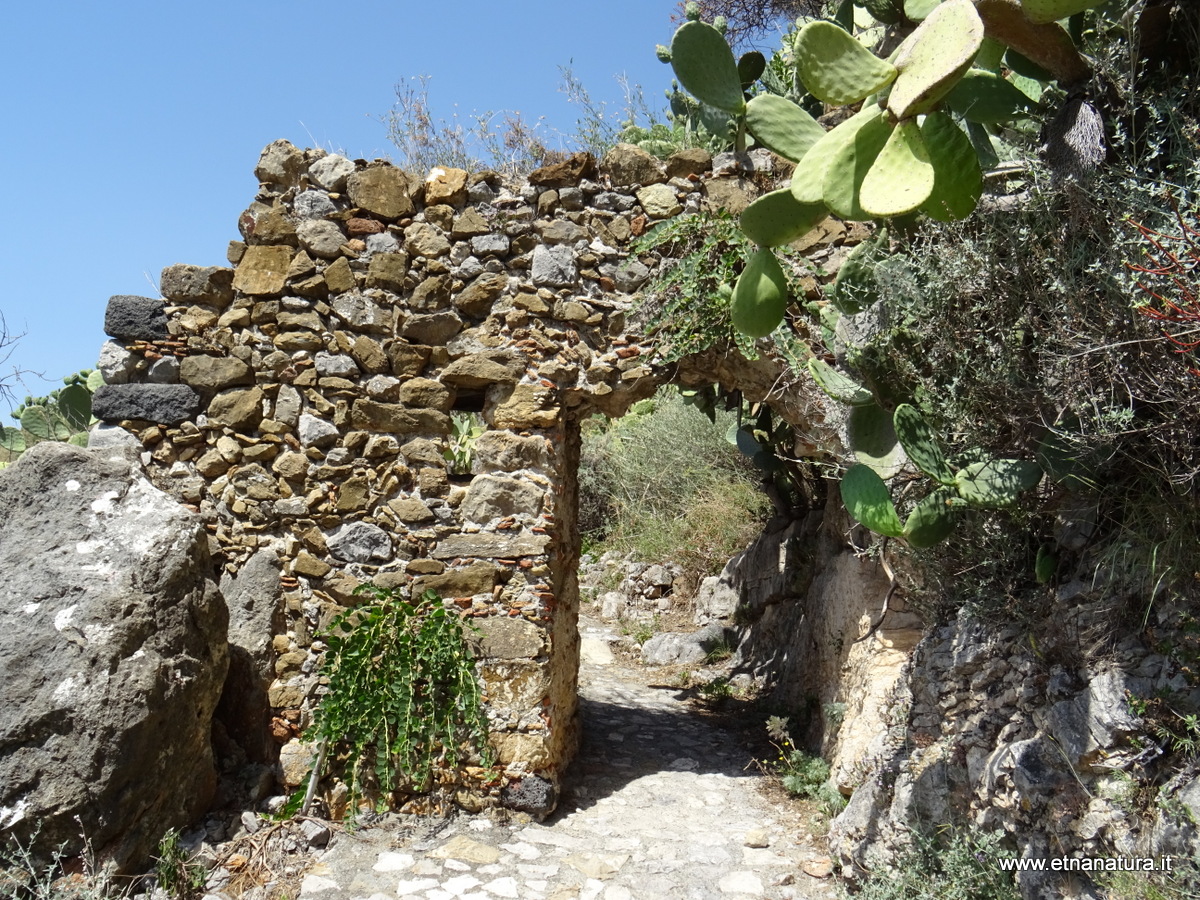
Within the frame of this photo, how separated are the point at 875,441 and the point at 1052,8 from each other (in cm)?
157

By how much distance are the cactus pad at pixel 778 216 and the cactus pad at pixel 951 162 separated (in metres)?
0.50

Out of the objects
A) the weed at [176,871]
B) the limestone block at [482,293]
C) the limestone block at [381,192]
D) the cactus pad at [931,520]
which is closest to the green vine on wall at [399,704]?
the weed at [176,871]

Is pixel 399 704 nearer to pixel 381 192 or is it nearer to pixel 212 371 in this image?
pixel 212 371

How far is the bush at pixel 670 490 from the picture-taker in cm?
821

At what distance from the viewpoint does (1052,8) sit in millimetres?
2301

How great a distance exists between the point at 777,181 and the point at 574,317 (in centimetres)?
119

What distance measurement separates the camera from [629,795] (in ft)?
14.3

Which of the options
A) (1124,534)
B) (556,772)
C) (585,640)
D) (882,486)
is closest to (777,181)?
(882,486)

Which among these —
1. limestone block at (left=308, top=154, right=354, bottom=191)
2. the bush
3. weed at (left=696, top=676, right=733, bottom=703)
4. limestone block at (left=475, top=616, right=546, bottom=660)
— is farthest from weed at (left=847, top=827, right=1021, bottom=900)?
the bush

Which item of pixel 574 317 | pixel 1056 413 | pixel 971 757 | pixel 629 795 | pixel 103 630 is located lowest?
pixel 629 795

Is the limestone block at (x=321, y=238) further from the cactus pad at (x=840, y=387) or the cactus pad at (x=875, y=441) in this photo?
the cactus pad at (x=875, y=441)

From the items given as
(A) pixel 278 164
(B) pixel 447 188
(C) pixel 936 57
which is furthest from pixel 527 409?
(C) pixel 936 57

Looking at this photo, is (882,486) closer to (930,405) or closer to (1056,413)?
(930,405)

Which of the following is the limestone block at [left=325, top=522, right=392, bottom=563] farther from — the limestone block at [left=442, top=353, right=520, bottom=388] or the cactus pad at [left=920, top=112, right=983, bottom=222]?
the cactus pad at [left=920, top=112, right=983, bottom=222]
